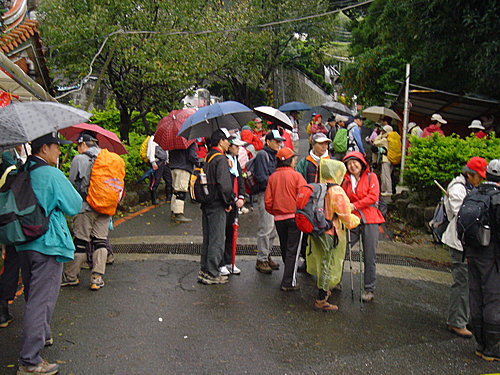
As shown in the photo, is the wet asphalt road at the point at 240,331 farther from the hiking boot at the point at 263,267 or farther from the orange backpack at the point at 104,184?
the orange backpack at the point at 104,184

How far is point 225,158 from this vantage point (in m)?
6.01

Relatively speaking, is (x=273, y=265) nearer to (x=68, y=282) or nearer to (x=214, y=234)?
(x=214, y=234)

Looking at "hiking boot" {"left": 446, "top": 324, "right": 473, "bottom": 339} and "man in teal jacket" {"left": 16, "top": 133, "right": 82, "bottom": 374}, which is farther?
"hiking boot" {"left": 446, "top": 324, "right": 473, "bottom": 339}

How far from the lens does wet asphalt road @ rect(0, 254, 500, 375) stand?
4.20 m

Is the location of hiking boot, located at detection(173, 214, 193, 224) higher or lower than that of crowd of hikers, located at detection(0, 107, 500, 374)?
lower

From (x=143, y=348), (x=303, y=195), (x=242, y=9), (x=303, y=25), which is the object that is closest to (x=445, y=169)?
(x=303, y=195)

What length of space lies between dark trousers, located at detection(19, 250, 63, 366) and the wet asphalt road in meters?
0.35

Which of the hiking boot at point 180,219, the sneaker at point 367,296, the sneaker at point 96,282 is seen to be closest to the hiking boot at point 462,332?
the sneaker at point 367,296

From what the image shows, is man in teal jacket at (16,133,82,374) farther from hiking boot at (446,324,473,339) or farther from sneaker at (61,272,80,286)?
hiking boot at (446,324,473,339)

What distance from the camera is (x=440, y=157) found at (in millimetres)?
8992

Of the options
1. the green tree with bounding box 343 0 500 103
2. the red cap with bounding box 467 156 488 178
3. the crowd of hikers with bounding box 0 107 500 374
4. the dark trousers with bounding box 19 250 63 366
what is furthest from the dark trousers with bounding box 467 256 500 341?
the green tree with bounding box 343 0 500 103

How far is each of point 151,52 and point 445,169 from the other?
774cm

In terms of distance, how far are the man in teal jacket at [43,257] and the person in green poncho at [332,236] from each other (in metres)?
2.82

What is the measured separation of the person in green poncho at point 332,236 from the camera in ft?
17.6
